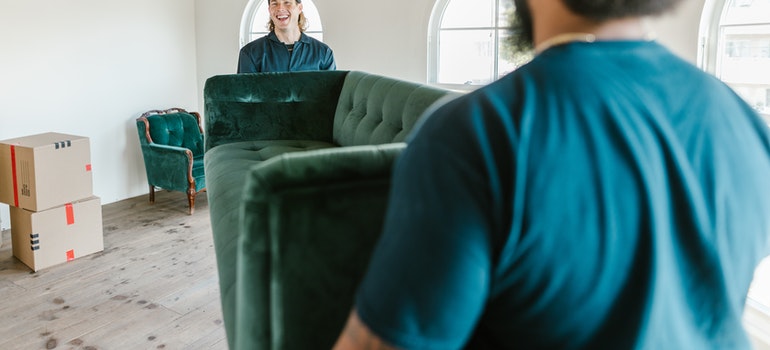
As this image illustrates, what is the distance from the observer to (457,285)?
642 millimetres

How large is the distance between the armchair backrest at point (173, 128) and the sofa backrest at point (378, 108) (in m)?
3.22

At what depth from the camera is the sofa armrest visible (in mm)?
975

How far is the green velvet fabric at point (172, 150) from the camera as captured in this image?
5297 millimetres

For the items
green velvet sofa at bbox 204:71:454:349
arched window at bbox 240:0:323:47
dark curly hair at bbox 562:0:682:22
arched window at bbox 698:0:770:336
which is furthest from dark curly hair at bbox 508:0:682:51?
arched window at bbox 240:0:323:47

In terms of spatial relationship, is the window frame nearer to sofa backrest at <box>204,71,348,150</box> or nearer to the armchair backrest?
sofa backrest at <box>204,71,348,150</box>

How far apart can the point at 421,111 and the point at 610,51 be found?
3.82ft

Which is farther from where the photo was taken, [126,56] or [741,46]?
[126,56]

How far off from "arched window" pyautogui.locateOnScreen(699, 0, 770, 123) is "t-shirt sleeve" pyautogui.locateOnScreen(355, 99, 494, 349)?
3376mm

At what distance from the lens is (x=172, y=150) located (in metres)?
5.30

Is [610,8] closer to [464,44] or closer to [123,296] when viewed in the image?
[123,296]

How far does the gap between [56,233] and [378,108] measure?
265 cm

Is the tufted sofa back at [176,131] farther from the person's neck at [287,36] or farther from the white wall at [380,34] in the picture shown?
the person's neck at [287,36]

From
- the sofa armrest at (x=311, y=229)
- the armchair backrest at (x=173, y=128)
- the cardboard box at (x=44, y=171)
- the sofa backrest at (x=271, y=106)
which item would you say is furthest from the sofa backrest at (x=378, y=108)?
the armchair backrest at (x=173, y=128)

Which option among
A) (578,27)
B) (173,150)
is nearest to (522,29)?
(578,27)
